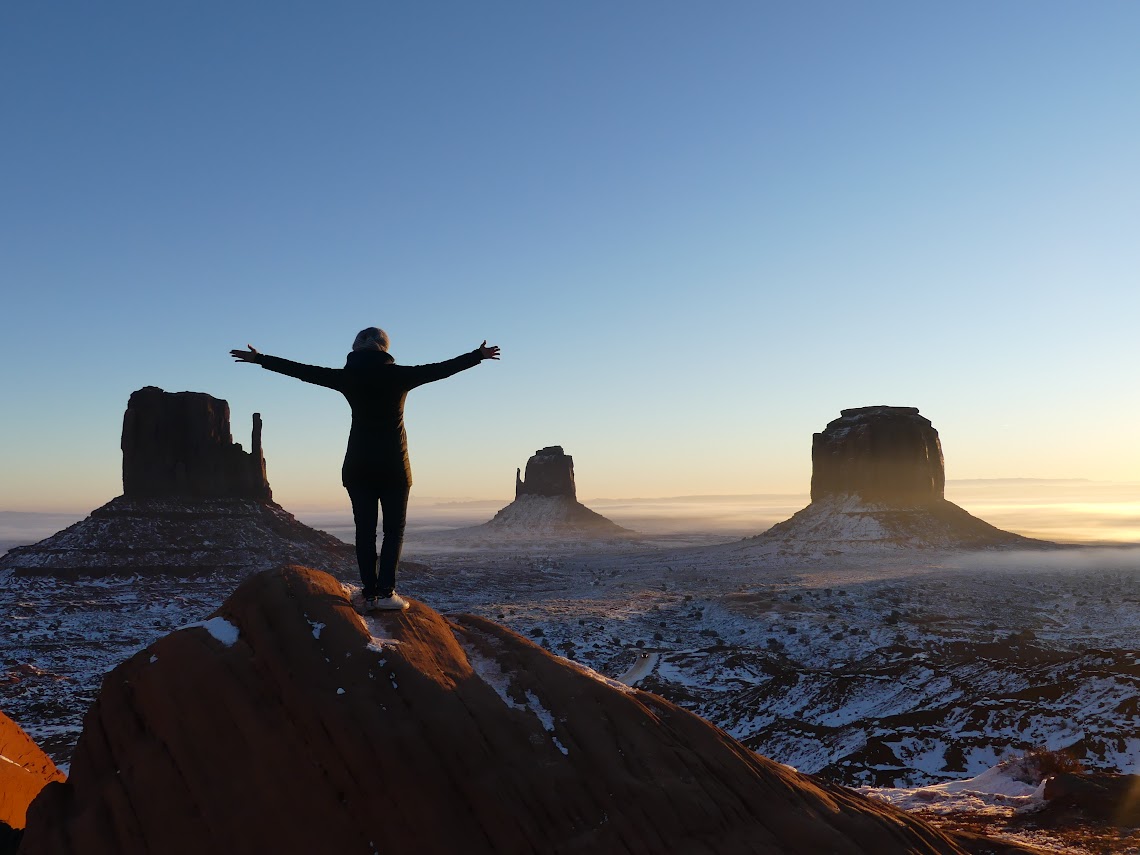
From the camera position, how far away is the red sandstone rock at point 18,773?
515 centimetres

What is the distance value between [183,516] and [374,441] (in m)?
70.0

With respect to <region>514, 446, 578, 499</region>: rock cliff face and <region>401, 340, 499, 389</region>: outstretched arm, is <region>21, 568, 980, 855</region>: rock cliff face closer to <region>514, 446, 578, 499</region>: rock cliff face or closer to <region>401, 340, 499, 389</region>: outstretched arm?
<region>401, 340, 499, 389</region>: outstretched arm

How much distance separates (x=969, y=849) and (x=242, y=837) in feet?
16.8

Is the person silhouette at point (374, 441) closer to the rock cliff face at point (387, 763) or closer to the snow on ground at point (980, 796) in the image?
the rock cliff face at point (387, 763)

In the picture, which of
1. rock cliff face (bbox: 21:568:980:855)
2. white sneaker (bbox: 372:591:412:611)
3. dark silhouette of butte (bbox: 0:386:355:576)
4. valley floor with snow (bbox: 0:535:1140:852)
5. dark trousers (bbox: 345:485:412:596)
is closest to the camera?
rock cliff face (bbox: 21:568:980:855)

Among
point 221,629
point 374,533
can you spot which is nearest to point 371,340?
point 374,533

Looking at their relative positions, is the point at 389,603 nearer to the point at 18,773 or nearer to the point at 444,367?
the point at 444,367

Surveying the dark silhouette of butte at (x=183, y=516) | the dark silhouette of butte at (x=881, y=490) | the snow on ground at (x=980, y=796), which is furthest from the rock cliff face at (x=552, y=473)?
the snow on ground at (x=980, y=796)

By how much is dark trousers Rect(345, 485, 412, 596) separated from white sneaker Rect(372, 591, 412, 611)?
0.10 meters

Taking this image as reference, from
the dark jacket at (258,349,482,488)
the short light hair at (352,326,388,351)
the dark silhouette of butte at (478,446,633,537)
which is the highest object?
the short light hair at (352,326,388,351)

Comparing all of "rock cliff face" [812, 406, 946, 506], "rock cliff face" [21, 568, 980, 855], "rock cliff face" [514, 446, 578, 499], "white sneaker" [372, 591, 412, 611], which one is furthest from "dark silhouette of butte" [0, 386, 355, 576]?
"rock cliff face" [514, 446, 578, 499]

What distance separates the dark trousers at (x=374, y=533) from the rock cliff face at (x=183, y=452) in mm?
73457

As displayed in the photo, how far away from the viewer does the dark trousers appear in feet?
17.3

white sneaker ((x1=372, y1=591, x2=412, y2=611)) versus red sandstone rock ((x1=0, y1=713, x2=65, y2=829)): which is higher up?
white sneaker ((x1=372, y1=591, x2=412, y2=611))
